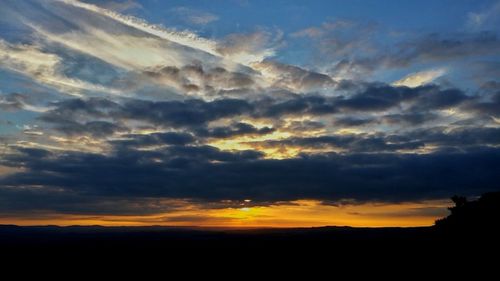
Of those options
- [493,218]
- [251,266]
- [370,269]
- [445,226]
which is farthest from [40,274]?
[493,218]

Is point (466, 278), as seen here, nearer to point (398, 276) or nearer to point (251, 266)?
point (398, 276)

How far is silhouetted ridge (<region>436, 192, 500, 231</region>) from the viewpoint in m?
82.3

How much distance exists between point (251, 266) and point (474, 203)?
49.6 m

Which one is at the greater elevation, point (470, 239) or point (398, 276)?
point (470, 239)

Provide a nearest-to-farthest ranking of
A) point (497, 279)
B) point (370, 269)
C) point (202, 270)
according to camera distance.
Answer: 1. point (497, 279)
2. point (370, 269)
3. point (202, 270)

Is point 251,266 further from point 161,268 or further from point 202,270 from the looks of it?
point 161,268

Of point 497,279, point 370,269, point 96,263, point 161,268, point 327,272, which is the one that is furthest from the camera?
point 96,263

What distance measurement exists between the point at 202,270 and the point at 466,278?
62284 millimetres

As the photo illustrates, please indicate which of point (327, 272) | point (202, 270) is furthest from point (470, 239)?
point (202, 270)

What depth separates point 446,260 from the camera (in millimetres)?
74875

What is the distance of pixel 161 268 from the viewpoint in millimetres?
120500

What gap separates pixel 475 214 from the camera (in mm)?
88625

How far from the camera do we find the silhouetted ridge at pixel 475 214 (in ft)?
270

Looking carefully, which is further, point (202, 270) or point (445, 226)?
point (202, 270)
